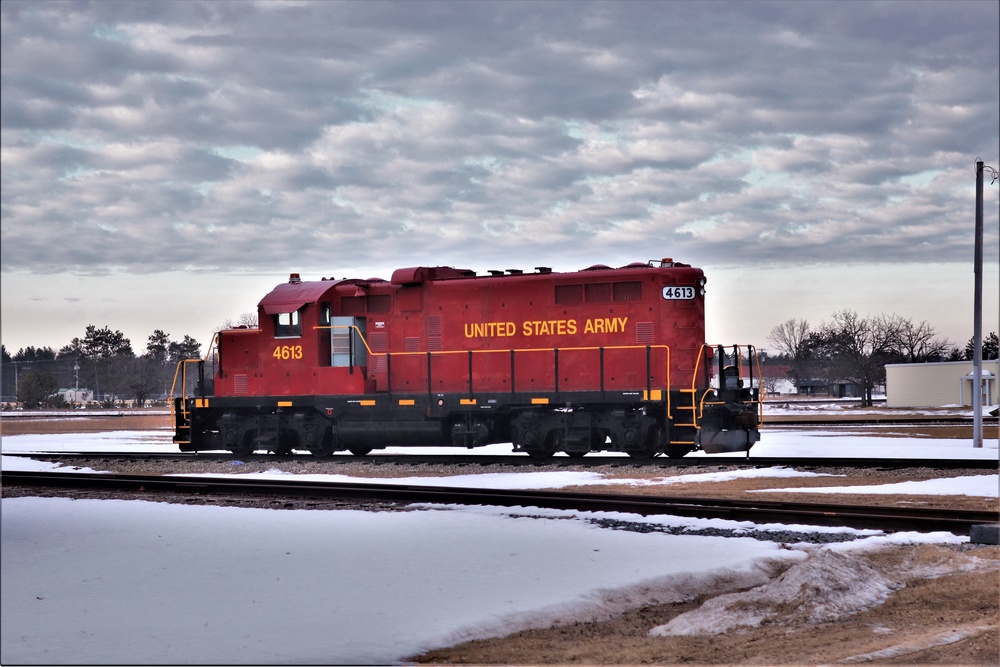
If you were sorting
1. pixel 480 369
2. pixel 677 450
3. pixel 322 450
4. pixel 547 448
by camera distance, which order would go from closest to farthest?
1. pixel 677 450
2. pixel 547 448
3. pixel 480 369
4. pixel 322 450

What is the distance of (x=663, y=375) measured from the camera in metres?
21.6

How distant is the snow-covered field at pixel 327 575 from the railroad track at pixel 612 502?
59 centimetres

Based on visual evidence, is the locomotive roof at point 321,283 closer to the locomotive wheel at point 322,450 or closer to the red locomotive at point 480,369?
the red locomotive at point 480,369

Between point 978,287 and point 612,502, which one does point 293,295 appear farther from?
point 978,287

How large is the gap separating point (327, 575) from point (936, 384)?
64403mm

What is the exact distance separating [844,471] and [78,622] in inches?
605

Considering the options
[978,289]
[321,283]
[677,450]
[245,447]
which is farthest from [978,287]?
[245,447]

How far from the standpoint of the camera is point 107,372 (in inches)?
4611

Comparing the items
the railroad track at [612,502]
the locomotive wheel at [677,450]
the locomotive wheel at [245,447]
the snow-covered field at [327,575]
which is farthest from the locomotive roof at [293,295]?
the snow-covered field at [327,575]

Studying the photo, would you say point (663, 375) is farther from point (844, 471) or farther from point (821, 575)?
point (821, 575)

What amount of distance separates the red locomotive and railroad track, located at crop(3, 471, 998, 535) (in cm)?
570

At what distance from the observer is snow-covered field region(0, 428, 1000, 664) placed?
788 cm

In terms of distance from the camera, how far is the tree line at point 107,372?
97.5 m

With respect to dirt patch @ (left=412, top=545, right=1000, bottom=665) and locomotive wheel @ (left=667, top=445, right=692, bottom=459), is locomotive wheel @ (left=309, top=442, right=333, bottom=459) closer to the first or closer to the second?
locomotive wheel @ (left=667, top=445, right=692, bottom=459)
